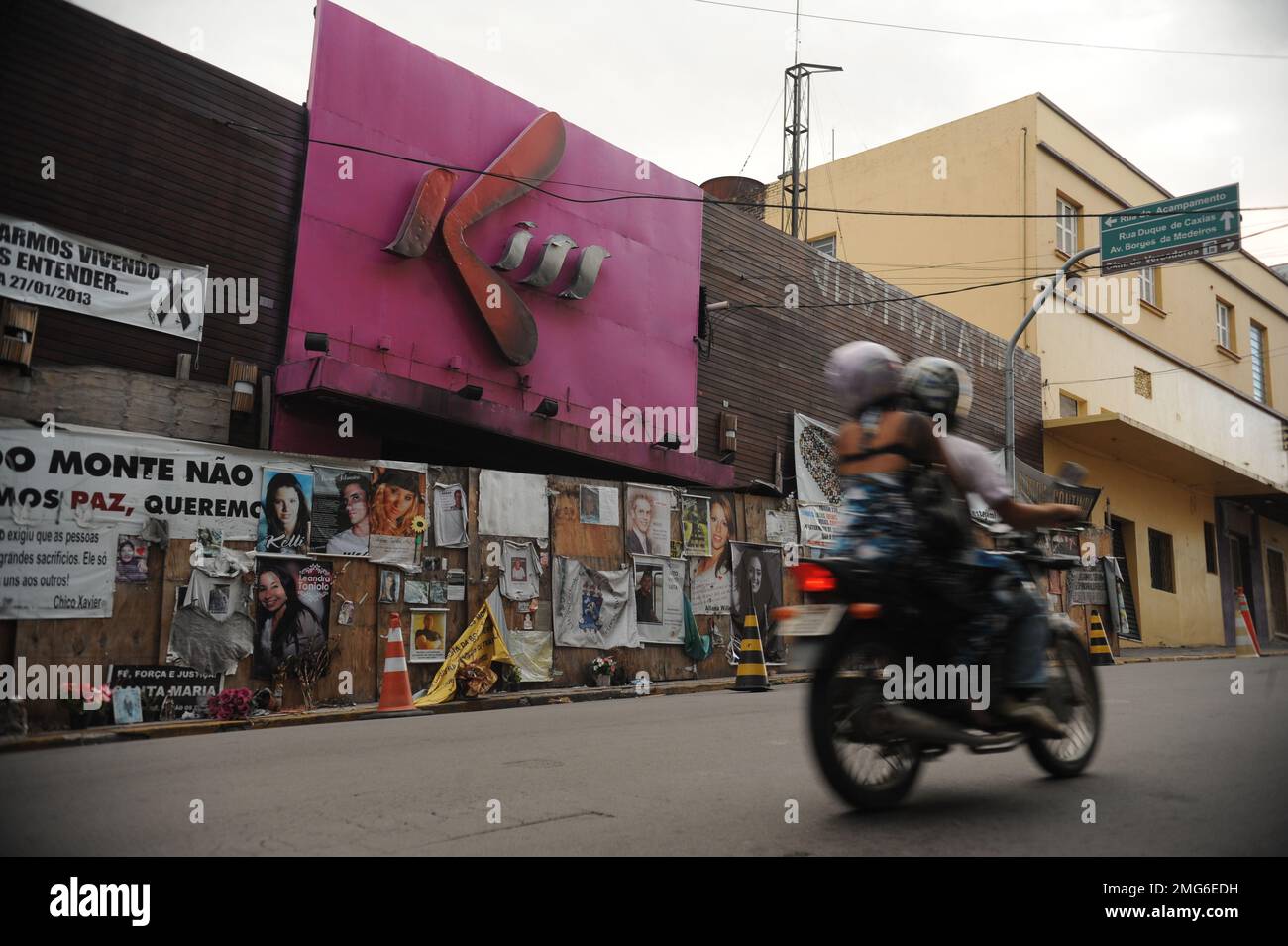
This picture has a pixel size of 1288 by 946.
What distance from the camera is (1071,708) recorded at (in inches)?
197

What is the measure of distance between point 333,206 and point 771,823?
35.0 ft

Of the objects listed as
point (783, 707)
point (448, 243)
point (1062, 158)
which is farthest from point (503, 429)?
point (1062, 158)

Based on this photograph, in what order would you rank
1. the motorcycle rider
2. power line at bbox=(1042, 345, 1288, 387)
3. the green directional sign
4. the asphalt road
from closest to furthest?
the asphalt road < the motorcycle rider < the green directional sign < power line at bbox=(1042, 345, 1288, 387)

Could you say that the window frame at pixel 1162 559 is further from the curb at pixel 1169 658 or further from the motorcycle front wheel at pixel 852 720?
the motorcycle front wheel at pixel 852 720

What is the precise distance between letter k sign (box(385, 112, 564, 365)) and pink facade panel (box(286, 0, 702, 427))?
0.18 m

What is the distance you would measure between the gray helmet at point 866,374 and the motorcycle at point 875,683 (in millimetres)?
802

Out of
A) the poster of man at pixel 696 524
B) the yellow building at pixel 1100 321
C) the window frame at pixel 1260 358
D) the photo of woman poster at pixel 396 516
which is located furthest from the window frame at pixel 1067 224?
the photo of woman poster at pixel 396 516

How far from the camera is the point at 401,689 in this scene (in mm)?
10820

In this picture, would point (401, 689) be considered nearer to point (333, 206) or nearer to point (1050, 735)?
point (333, 206)

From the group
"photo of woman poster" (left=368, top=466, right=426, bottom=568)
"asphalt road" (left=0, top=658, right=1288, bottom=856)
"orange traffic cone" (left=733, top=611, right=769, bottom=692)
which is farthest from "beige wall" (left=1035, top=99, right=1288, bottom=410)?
"asphalt road" (left=0, top=658, right=1288, bottom=856)

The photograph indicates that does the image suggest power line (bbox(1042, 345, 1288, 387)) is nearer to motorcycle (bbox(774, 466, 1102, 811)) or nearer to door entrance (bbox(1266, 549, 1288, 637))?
door entrance (bbox(1266, 549, 1288, 637))

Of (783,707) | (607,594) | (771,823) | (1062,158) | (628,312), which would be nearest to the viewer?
(771,823)

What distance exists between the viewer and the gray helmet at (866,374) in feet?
15.0

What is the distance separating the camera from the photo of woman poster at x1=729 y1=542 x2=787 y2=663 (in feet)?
53.8
